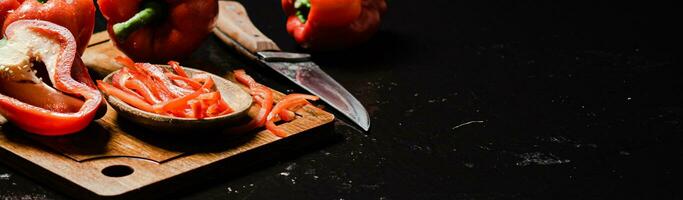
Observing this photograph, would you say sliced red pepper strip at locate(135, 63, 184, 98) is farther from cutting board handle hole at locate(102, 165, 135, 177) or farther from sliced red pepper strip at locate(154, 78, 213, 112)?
cutting board handle hole at locate(102, 165, 135, 177)

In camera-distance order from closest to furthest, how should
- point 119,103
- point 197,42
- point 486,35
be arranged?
1. point 119,103
2. point 197,42
3. point 486,35

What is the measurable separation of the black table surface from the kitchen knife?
4 cm

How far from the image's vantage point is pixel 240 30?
2.82m

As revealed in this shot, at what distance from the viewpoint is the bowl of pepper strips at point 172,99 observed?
208cm

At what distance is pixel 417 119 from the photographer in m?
2.44

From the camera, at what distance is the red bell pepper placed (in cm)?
203

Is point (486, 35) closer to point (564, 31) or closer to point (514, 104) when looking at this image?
point (564, 31)

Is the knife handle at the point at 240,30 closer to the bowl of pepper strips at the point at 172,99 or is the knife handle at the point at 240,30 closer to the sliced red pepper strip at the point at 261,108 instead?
the sliced red pepper strip at the point at 261,108

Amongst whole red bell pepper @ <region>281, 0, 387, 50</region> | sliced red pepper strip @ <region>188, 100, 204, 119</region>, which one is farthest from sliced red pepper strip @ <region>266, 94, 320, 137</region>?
whole red bell pepper @ <region>281, 0, 387, 50</region>

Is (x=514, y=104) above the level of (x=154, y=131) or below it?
below

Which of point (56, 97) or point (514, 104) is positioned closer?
point (56, 97)

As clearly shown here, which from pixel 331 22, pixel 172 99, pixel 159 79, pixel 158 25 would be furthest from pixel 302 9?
pixel 172 99

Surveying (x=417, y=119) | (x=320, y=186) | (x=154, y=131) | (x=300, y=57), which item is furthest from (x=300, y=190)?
(x=300, y=57)

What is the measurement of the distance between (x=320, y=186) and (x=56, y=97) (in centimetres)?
57
